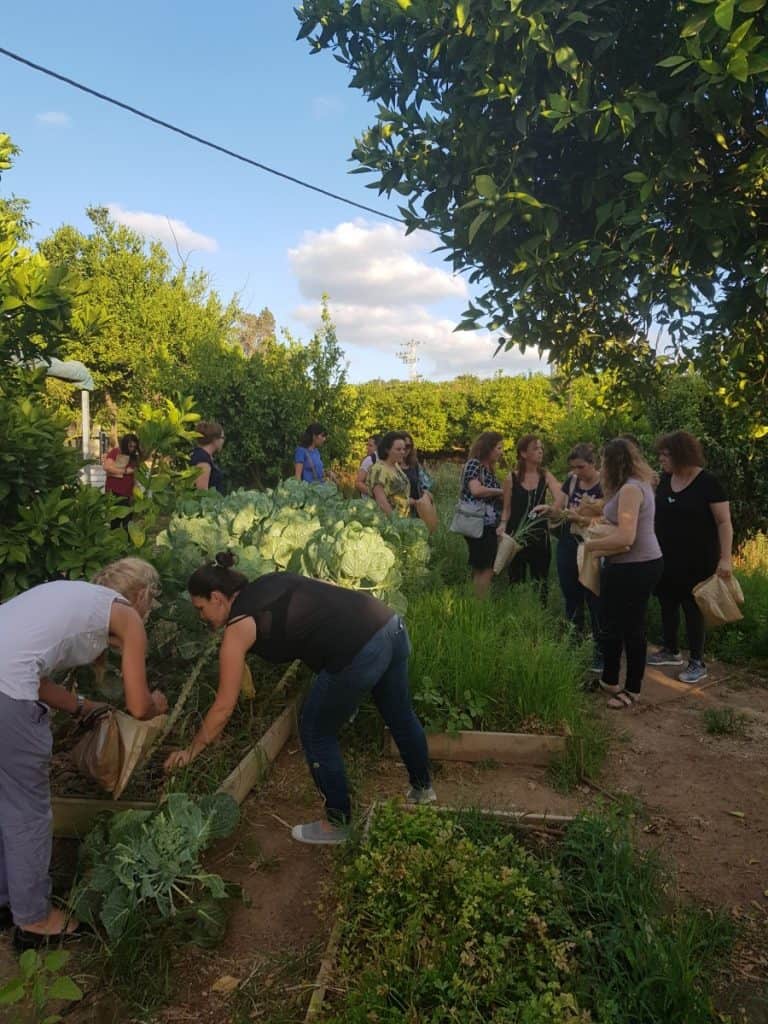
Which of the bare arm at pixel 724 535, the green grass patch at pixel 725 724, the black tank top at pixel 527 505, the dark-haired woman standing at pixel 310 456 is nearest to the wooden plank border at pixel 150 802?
the green grass patch at pixel 725 724

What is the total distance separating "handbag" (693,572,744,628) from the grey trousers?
446 centimetres

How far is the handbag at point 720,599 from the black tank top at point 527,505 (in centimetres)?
143

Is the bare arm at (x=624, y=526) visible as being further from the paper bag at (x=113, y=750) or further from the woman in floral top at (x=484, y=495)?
the paper bag at (x=113, y=750)

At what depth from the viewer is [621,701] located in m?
5.05

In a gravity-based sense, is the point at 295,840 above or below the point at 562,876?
below

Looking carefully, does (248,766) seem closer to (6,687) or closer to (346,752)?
(346,752)

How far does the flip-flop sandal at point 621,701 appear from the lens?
504cm

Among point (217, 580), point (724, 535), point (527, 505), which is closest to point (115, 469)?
point (527, 505)

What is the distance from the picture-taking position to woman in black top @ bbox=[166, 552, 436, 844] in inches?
113

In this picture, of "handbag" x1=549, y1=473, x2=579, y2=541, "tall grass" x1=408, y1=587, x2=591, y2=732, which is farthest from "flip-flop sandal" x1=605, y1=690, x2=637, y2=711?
"handbag" x1=549, y1=473, x2=579, y2=541

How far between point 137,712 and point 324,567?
2.05 meters

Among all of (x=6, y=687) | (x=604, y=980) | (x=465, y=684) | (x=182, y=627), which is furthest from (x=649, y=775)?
(x=6, y=687)

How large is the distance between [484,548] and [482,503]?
0.40 meters

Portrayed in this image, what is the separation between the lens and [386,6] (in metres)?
3.07
